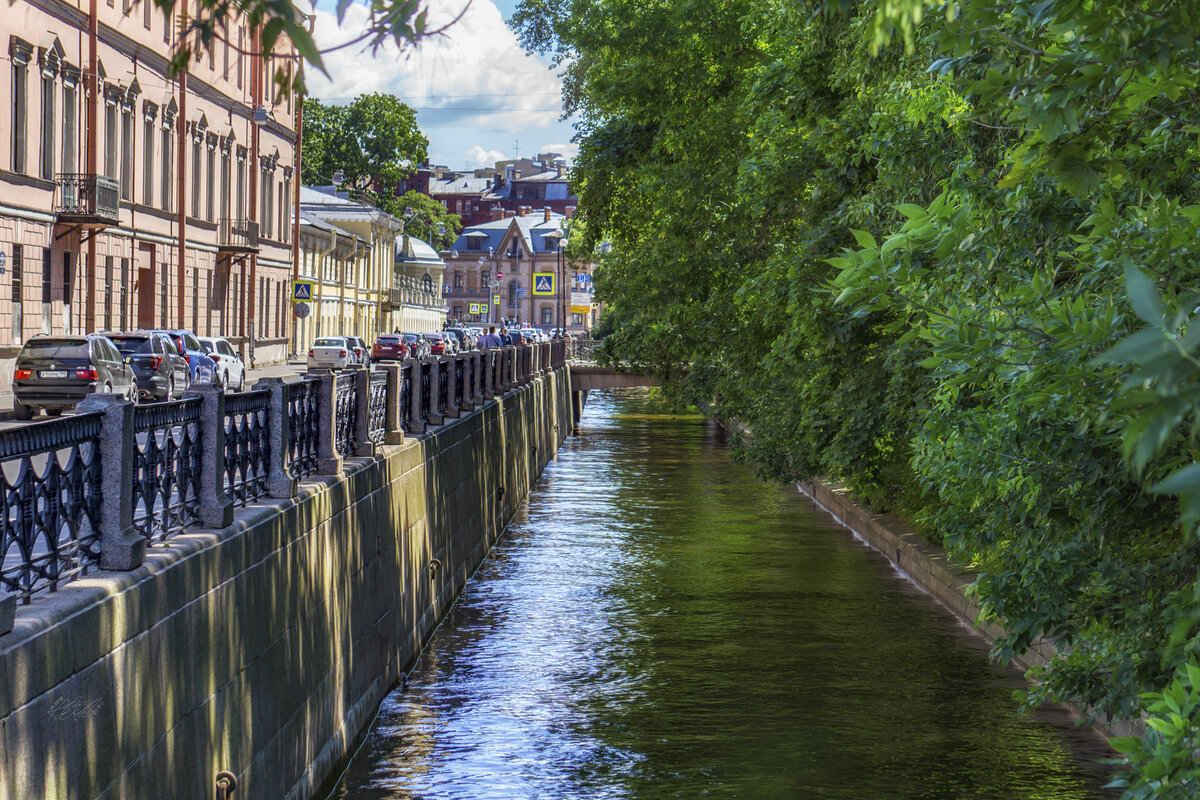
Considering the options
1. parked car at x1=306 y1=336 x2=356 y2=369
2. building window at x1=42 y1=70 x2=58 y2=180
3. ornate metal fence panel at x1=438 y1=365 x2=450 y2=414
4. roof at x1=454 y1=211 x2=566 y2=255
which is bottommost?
parked car at x1=306 y1=336 x2=356 y2=369

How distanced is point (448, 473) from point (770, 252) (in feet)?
35.0

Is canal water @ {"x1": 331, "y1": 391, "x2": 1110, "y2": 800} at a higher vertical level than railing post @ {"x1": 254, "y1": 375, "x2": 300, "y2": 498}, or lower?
lower

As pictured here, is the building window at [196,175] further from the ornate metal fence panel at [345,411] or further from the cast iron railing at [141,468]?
the cast iron railing at [141,468]

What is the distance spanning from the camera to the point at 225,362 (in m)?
35.6

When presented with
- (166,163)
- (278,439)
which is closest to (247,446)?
(278,439)

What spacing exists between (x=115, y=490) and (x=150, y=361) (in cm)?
2383

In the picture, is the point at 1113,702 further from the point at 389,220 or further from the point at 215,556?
the point at 389,220

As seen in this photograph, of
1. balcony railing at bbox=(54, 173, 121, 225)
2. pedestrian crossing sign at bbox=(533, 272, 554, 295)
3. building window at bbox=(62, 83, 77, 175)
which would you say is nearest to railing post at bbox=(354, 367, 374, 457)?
balcony railing at bbox=(54, 173, 121, 225)

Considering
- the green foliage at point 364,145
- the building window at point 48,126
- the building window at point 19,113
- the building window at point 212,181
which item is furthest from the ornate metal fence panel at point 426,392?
the green foliage at point 364,145

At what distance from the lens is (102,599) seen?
616 cm

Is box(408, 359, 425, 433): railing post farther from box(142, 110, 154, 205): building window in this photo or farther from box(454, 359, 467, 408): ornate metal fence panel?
box(142, 110, 154, 205): building window

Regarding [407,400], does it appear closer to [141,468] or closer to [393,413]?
[393,413]

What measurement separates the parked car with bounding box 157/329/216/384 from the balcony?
17.3 meters

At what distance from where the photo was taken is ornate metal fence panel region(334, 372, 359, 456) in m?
12.8
